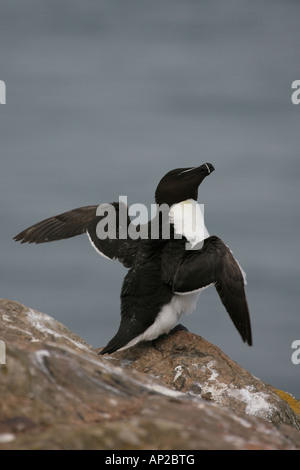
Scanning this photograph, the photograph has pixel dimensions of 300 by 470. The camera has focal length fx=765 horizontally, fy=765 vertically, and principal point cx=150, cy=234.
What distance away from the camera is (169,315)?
830 centimetres

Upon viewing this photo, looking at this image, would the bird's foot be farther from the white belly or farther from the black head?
the black head

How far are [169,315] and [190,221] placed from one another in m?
1.10

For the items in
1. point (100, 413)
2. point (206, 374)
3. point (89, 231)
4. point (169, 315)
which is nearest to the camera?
point (100, 413)

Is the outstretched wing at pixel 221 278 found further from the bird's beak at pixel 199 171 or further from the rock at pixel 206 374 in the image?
the bird's beak at pixel 199 171

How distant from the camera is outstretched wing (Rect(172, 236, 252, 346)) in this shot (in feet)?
26.0

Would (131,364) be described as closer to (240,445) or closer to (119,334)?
(119,334)

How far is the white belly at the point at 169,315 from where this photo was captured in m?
8.24

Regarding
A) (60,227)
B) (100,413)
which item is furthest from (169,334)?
(100,413)

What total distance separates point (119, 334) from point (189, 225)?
4.74 feet

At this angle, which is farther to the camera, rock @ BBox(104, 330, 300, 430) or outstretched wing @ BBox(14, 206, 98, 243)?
outstretched wing @ BBox(14, 206, 98, 243)

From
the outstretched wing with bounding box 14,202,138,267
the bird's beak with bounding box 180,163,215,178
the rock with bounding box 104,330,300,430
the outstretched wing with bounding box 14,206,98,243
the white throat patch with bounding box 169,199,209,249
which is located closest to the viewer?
the rock with bounding box 104,330,300,430

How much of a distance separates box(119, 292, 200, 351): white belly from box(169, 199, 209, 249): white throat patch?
614 mm

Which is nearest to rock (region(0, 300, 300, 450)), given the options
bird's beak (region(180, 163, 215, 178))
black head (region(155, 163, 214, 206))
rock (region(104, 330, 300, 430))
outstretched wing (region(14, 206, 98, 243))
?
rock (region(104, 330, 300, 430))

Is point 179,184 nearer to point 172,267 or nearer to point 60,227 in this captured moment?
point 172,267
